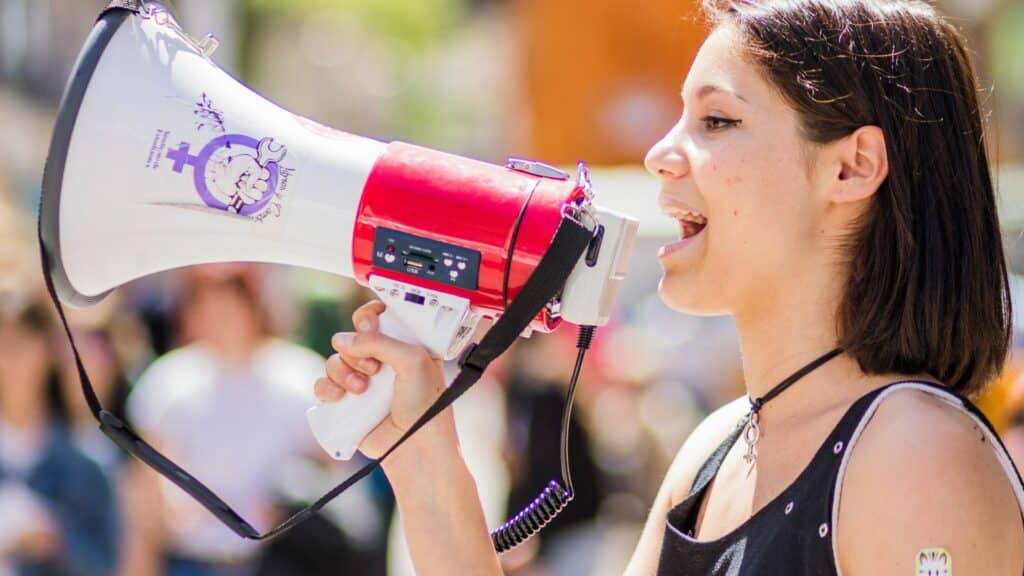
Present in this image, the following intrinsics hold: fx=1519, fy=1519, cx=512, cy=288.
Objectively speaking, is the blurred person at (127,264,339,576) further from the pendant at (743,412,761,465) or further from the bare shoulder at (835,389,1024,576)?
the bare shoulder at (835,389,1024,576)

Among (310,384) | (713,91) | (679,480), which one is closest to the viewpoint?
(713,91)

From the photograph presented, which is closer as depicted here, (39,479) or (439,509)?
(439,509)


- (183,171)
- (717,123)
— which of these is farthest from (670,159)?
(183,171)

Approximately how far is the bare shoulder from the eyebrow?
0.48m

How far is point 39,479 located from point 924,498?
12.6 ft

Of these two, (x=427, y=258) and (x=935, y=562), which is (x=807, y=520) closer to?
(x=935, y=562)

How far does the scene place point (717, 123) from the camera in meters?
2.12

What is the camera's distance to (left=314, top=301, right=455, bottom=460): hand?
2.20m

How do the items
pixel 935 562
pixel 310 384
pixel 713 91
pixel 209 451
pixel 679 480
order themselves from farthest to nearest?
pixel 310 384 < pixel 209 451 < pixel 679 480 < pixel 713 91 < pixel 935 562

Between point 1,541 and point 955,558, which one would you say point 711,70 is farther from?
point 1,541

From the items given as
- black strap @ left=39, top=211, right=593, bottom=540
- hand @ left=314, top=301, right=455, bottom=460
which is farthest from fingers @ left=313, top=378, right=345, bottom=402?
black strap @ left=39, top=211, right=593, bottom=540

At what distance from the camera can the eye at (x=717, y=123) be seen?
210 centimetres

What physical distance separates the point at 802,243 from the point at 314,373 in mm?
3617

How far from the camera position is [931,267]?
6.60 feet
